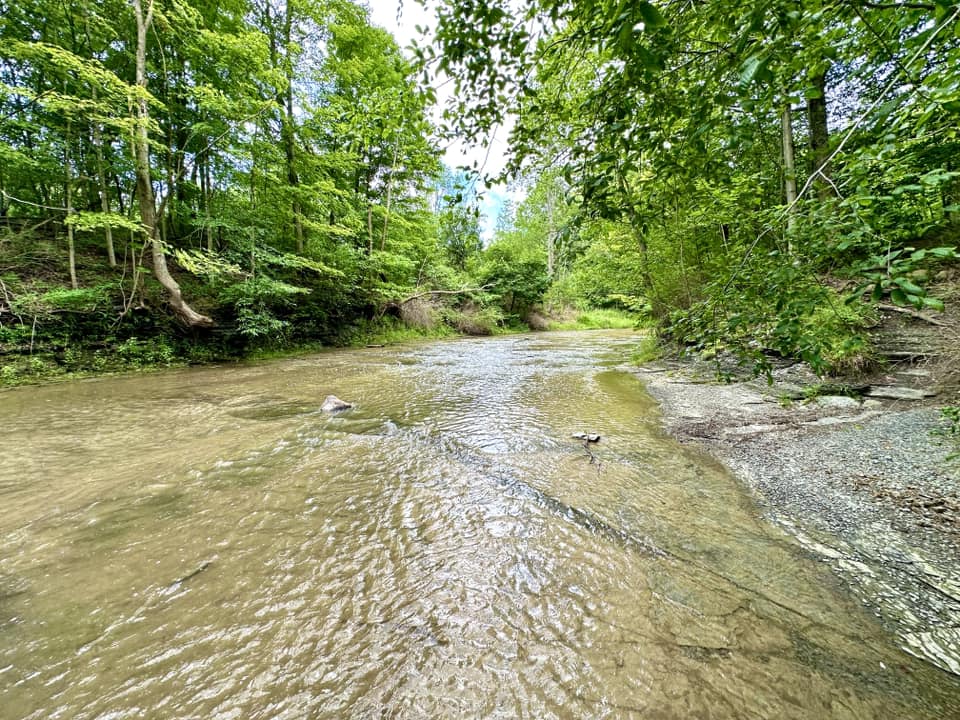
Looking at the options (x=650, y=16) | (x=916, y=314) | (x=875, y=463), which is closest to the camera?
(x=650, y=16)

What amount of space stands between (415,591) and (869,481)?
318cm

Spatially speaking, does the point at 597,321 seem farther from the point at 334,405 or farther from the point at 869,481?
the point at 869,481

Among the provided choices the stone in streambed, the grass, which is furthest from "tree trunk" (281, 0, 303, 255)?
the grass

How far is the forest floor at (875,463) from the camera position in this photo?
5.67ft

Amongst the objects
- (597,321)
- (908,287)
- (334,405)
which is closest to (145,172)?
(334,405)

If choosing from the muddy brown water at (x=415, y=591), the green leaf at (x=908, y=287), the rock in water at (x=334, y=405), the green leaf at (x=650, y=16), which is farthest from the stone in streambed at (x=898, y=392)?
the rock in water at (x=334, y=405)

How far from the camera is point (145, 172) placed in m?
7.77

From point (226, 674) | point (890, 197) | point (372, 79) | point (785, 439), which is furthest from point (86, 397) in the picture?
point (372, 79)

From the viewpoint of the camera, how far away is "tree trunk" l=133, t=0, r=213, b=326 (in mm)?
7289

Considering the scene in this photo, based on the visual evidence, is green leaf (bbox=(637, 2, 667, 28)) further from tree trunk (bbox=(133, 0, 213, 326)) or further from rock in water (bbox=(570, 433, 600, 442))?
tree trunk (bbox=(133, 0, 213, 326))

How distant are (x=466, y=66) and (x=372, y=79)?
14.3 metres

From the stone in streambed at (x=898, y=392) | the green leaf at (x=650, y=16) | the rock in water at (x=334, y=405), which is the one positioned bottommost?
the rock in water at (x=334, y=405)

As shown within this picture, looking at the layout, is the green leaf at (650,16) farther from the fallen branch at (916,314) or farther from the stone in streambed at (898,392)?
the fallen branch at (916,314)

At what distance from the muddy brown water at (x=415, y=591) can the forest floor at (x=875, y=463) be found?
0.20 m
